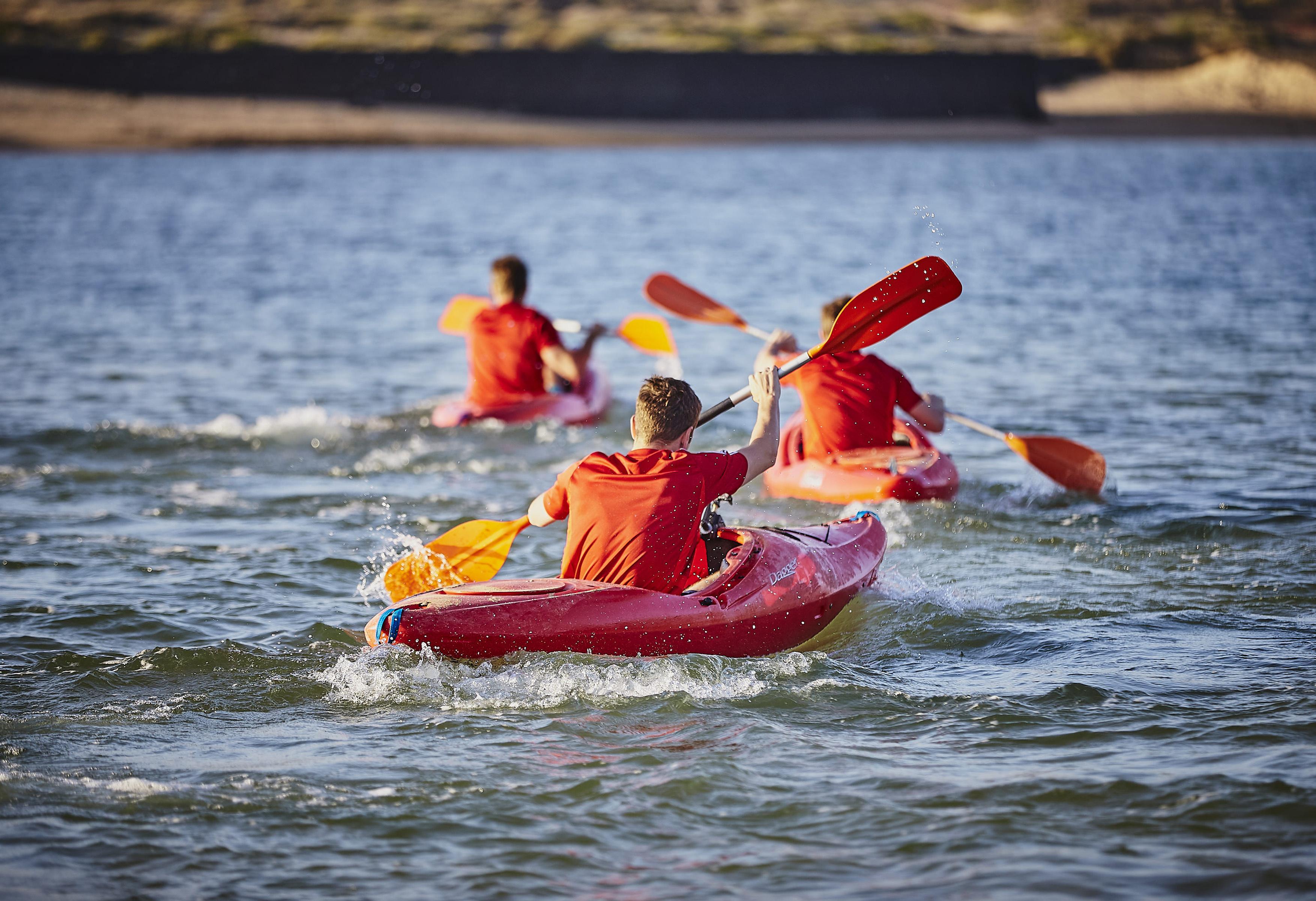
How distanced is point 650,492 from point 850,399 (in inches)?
117

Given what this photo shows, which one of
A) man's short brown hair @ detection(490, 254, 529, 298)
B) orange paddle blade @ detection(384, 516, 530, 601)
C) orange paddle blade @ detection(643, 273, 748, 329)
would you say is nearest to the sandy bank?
man's short brown hair @ detection(490, 254, 529, 298)

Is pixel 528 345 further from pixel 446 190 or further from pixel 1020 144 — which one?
pixel 1020 144

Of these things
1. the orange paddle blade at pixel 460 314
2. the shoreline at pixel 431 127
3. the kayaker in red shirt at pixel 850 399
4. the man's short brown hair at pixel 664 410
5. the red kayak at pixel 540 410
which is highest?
the shoreline at pixel 431 127

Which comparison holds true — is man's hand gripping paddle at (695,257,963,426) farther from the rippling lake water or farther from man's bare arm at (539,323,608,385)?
man's bare arm at (539,323,608,385)

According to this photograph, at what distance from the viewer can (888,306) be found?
5.91m

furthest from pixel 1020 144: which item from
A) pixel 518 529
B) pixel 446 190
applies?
pixel 518 529

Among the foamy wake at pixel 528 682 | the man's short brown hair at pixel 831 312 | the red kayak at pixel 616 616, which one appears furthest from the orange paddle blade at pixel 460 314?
the foamy wake at pixel 528 682

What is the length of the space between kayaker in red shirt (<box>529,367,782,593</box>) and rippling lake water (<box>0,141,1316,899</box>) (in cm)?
37

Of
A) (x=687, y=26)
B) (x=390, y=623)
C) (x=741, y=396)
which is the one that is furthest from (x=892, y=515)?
(x=687, y=26)

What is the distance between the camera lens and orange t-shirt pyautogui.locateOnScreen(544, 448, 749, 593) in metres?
A: 4.59

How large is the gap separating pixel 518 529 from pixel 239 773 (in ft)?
5.55

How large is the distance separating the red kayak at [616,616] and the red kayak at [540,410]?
14.2 ft

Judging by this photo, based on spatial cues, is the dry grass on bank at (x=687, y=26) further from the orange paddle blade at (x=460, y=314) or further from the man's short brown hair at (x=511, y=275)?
the man's short brown hair at (x=511, y=275)

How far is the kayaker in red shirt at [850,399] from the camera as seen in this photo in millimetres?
7160
